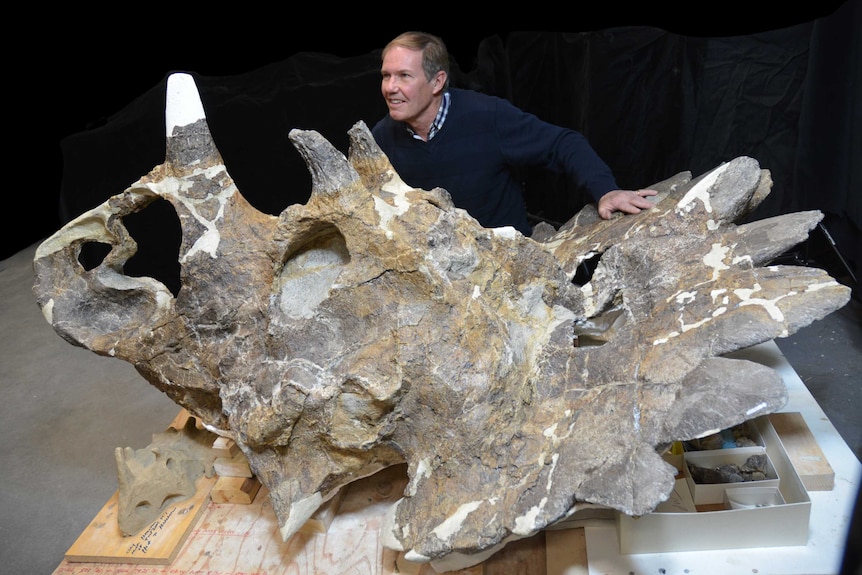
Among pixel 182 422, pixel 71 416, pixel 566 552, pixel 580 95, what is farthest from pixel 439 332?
pixel 71 416

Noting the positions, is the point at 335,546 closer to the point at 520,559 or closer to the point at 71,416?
the point at 520,559

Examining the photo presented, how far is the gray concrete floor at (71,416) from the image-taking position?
2656mm

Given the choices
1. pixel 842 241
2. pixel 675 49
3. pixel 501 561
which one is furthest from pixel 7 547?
pixel 842 241

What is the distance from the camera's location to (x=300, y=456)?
1725 millimetres

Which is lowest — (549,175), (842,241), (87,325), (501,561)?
(842,241)

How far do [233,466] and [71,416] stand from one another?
5.05 feet

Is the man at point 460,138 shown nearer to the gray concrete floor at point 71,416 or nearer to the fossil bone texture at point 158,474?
the fossil bone texture at point 158,474

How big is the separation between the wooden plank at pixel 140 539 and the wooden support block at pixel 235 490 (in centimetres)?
6

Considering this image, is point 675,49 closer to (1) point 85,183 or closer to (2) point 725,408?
(2) point 725,408

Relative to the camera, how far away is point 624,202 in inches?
81.7

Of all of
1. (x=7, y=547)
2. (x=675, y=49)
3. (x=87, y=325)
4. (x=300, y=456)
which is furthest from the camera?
(x=675, y=49)

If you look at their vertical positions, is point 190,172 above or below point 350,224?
above

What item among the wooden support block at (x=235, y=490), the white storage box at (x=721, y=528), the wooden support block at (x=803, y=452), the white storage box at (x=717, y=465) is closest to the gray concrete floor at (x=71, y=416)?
the wooden support block at (x=803, y=452)

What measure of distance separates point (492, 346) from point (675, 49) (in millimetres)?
1826
